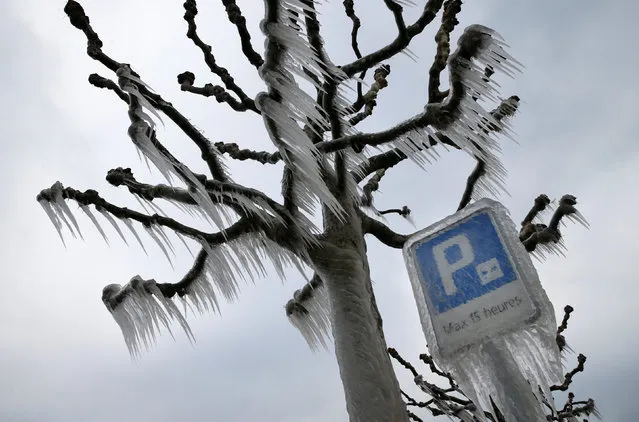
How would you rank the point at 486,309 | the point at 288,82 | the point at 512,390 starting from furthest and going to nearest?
the point at 288,82 < the point at 486,309 < the point at 512,390

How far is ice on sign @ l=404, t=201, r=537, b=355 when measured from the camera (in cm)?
164

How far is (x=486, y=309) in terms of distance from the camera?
5.44 ft

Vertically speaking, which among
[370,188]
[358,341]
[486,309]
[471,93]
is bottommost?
[486,309]

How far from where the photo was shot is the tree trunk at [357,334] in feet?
8.66

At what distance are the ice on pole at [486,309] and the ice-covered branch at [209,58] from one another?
94.5 inches

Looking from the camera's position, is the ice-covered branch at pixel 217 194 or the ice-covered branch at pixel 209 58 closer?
the ice-covered branch at pixel 217 194

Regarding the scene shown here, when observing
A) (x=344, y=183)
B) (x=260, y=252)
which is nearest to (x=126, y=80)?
(x=260, y=252)

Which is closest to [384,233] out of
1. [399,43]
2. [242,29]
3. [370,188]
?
[370,188]

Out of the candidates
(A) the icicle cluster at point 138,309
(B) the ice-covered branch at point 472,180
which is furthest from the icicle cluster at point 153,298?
(B) the ice-covered branch at point 472,180

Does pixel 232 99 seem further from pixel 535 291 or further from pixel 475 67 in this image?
pixel 535 291

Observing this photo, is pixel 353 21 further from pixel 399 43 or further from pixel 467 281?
pixel 467 281

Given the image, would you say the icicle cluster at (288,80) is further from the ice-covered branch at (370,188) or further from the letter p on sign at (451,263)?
the ice-covered branch at (370,188)

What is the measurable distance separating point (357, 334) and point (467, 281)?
4.14 ft

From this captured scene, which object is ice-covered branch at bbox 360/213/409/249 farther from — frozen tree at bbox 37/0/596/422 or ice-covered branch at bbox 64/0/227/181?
ice-covered branch at bbox 64/0/227/181
